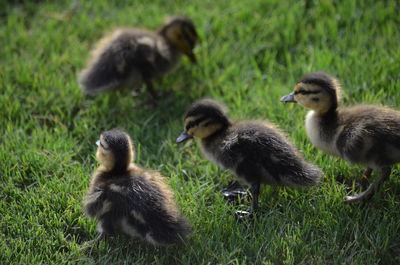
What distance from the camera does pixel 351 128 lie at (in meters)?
3.71

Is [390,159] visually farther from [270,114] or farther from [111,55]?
[111,55]

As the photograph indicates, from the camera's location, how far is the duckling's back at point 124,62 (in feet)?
16.1

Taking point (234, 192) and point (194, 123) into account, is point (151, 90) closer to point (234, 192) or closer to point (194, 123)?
point (194, 123)

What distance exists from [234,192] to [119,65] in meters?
1.62

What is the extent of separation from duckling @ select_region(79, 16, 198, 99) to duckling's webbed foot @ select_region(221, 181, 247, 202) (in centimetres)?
141

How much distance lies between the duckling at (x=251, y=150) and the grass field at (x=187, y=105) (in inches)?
8.4

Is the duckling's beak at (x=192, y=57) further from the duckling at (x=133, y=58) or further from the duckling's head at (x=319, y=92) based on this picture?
the duckling's head at (x=319, y=92)

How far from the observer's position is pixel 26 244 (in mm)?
3574

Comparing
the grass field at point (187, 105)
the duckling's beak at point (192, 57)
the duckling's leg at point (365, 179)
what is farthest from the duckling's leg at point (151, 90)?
the duckling's leg at point (365, 179)

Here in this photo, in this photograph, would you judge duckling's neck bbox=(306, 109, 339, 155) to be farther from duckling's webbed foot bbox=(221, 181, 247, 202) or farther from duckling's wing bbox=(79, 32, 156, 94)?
duckling's wing bbox=(79, 32, 156, 94)

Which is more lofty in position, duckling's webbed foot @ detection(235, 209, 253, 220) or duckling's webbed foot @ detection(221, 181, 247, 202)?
duckling's webbed foot @ detection(235, 209, 253, 220)

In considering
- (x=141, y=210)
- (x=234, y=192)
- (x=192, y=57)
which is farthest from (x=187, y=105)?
(x=141, y=210)

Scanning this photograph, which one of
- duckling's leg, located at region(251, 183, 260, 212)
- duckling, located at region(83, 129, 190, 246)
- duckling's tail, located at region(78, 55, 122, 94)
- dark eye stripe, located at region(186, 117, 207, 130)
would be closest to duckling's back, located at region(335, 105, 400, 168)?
duckling's leg, located at region(251, 183, 260, 212)

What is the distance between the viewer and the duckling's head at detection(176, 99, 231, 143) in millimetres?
3936
